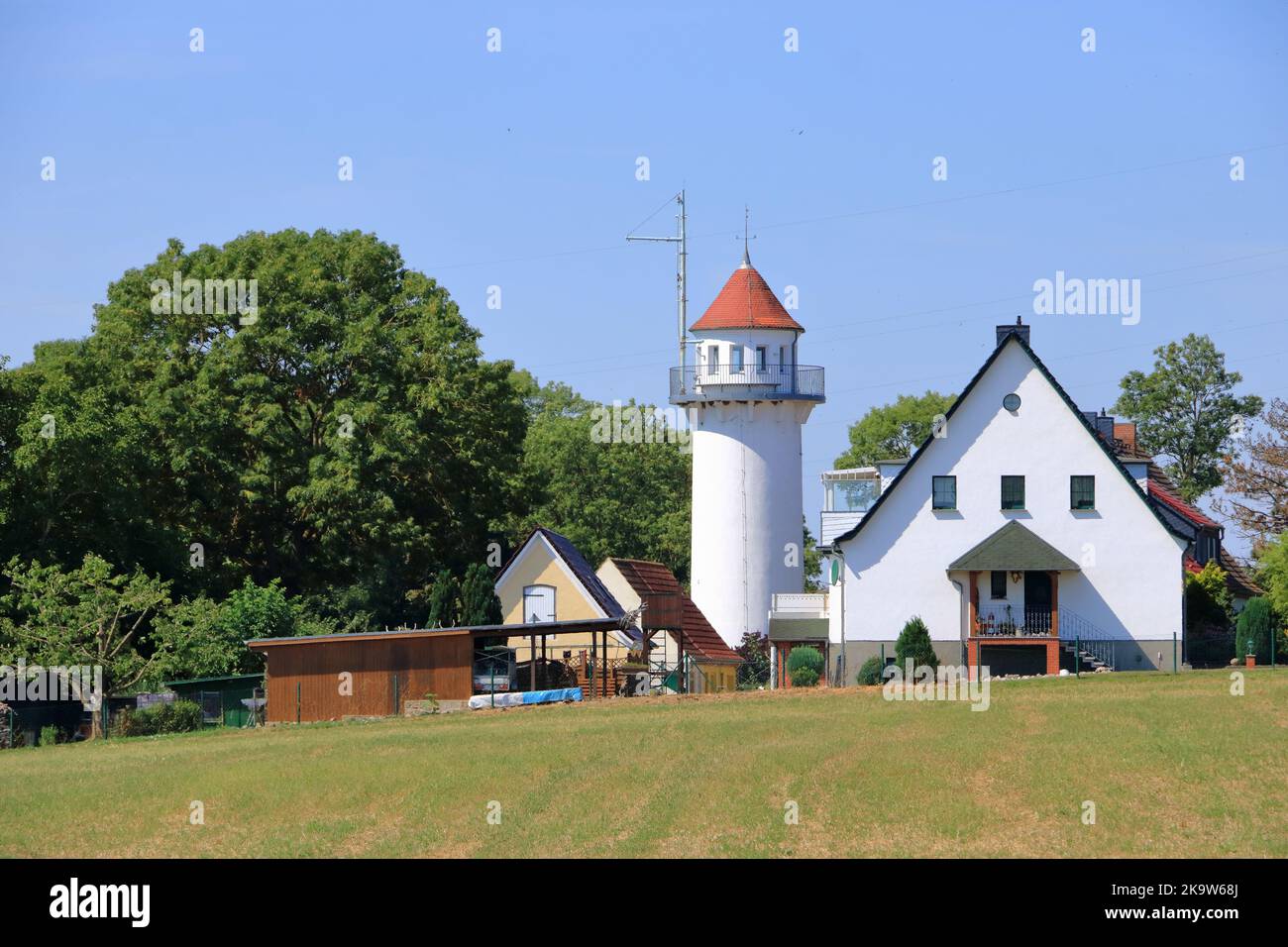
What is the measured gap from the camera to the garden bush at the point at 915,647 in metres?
54.9

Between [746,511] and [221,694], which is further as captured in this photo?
[746,511]

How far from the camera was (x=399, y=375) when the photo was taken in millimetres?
69875

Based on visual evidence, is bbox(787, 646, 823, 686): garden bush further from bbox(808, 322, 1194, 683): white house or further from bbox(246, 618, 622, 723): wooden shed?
bbox(246, 618, 622, 723): wooden shed

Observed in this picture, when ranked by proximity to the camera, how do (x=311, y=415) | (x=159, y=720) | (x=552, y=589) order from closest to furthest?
(x=159, y=720) → (x=552, y=589) → (x=311, y=415)

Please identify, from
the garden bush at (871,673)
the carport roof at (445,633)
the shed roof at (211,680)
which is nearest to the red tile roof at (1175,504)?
the garden bush at (871,673)

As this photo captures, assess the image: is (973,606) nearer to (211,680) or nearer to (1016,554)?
(1016,554)

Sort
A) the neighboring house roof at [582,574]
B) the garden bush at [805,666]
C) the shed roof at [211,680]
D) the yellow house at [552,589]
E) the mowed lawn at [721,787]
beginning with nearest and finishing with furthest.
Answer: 1. the mowed lawn at [721,787]
2. the shed roof at [211,680]
3. the garden bush at [805,666]
4. the neighboring house roof at [582,574]
5. the yellow house at [552,589]

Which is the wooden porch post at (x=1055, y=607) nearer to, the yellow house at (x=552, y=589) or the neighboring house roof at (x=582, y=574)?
the neighboring house roof at (x=582, y=574)

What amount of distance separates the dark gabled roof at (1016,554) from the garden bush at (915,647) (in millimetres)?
2865

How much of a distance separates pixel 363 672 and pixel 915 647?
15339mm

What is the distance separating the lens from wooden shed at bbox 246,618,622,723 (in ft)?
164

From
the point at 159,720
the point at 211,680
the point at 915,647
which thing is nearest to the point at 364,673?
the point at 211,680

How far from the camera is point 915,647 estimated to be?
181 feet

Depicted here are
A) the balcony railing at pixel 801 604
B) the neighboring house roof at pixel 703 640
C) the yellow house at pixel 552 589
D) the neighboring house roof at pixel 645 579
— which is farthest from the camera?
the neighboring house roof at pixel 645 579
